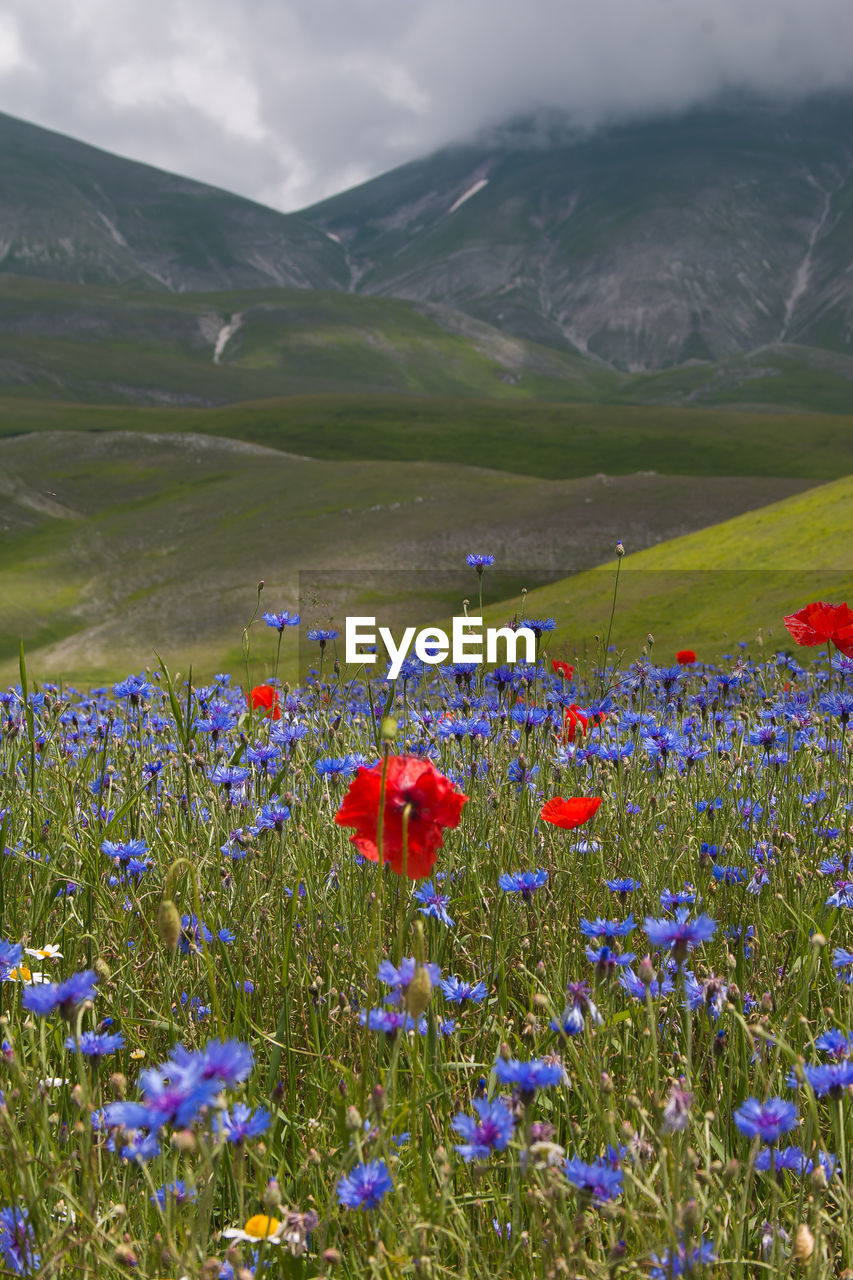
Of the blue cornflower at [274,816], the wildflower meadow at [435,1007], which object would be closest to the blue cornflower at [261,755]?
the wildflower meadow at [435,1007]

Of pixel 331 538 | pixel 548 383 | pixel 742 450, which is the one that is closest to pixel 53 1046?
pixel 331 538

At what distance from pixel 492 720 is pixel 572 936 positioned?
53.2 inches

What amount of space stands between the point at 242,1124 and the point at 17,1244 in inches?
16.2

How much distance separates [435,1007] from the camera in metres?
2.33

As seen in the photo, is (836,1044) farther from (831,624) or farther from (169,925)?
(831,624)

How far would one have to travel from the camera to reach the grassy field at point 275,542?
25.3 m

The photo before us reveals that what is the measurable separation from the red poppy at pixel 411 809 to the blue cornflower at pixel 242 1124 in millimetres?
602

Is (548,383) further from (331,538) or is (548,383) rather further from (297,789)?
(297,789)

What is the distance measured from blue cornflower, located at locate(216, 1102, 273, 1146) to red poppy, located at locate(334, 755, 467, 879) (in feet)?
1.97

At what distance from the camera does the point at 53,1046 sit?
8.74 ft

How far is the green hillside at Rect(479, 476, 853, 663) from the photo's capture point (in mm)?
15250

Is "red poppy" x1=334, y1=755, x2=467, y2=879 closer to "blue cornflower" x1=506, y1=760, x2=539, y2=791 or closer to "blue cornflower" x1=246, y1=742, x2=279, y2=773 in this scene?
"blue cornflower" x1=506, y1=760, x2=539, y2=791

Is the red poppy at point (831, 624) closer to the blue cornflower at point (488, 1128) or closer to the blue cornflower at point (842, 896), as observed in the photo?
the blue cornflower at point (842, 896)

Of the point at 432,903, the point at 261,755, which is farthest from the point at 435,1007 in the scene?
the point at 261,755
